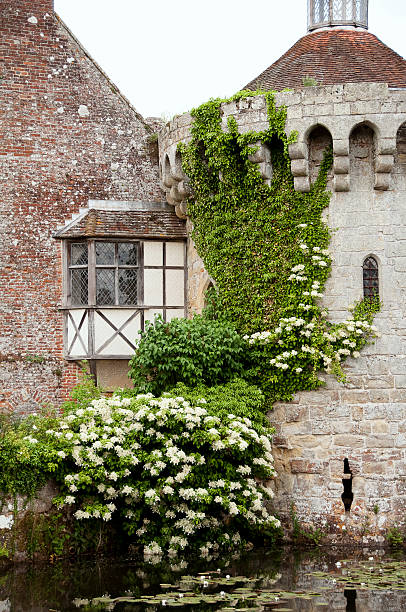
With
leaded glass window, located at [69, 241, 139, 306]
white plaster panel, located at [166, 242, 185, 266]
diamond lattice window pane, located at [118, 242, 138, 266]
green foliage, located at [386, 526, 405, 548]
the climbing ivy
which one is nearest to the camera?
green foliage, located at [386, 526, 405, 548]

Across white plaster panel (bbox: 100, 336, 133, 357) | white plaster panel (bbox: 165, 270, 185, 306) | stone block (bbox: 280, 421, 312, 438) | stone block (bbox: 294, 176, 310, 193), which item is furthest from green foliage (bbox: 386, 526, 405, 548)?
white plaster panel (bbox: 165, 270, 185, 306)

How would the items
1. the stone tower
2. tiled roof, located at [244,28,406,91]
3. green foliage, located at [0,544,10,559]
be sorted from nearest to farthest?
green foliage, located at [0,544,10,559] → the stone tower → tiled roof, located at [244,28,406,91]

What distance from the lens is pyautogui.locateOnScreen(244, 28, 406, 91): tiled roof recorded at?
41.7 ft

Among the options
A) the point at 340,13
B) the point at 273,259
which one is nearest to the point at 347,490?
the point at 273,259

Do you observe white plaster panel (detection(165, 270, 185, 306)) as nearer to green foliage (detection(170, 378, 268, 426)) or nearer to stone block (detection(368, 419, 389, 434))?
green foliage (detection(170, 378, 268, 426))

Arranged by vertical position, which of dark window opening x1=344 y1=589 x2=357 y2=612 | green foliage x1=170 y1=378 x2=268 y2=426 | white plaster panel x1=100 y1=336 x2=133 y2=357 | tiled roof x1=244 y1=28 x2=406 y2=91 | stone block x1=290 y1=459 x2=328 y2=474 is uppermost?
tiled roof x1=244 y1=28 x2=406 y2=91

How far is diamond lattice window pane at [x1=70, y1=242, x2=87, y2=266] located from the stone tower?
3.78 meters

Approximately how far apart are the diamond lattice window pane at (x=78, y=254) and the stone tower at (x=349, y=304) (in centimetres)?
378

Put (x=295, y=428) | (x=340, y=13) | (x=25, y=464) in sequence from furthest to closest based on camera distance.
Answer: (x=340, y=13) < (x=295, y=428) < (x=25, y=464)

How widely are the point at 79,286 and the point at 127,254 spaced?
3.23ft

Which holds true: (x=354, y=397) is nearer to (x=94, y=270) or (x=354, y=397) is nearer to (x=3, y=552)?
(x=3, y=552)

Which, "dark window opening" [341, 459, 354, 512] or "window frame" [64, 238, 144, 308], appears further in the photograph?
"window frame" [64, 238, 144, 308]

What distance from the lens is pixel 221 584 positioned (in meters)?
9.10

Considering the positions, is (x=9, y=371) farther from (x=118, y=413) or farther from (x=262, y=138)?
(x=262, y=138)
